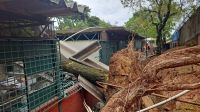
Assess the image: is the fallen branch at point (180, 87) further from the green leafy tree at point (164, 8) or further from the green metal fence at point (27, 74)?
the green leafy tree at point (164, 8)

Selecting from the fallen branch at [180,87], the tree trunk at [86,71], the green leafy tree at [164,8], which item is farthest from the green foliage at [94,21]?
the fallen branch at [180,87]

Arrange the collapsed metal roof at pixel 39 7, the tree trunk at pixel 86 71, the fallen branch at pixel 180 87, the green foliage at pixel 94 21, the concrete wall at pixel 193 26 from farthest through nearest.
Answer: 1. the green foliage at pixel 94 21
2. the concrete wall at pixel 193 26
3. the tree trunk at pixel 86 71
4. the collapsed metal roof at pixel 39 7
5. the fallen branch at pixel 180 87

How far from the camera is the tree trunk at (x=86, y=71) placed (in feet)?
31.0

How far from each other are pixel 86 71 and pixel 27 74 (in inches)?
149

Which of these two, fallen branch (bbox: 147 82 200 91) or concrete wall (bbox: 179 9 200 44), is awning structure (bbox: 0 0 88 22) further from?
concrete wall (bbox: 179 9 200 44)

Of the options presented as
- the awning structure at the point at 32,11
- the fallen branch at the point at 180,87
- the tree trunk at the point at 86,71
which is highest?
the awning structure at the point at 32,11

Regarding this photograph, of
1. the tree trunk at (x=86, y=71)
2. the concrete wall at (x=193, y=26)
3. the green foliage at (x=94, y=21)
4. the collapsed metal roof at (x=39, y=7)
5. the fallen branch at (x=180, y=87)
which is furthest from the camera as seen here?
the green foliage at (x=94, y=21)

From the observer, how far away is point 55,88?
25.0 ft

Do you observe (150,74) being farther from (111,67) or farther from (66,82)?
(66,82)

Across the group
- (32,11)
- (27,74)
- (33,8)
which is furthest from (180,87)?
(32,11)

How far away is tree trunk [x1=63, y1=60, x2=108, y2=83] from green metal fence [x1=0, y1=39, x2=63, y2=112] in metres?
1.89

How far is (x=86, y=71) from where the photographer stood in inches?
376

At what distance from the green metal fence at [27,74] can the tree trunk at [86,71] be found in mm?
1885

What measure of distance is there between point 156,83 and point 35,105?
4.31 m
